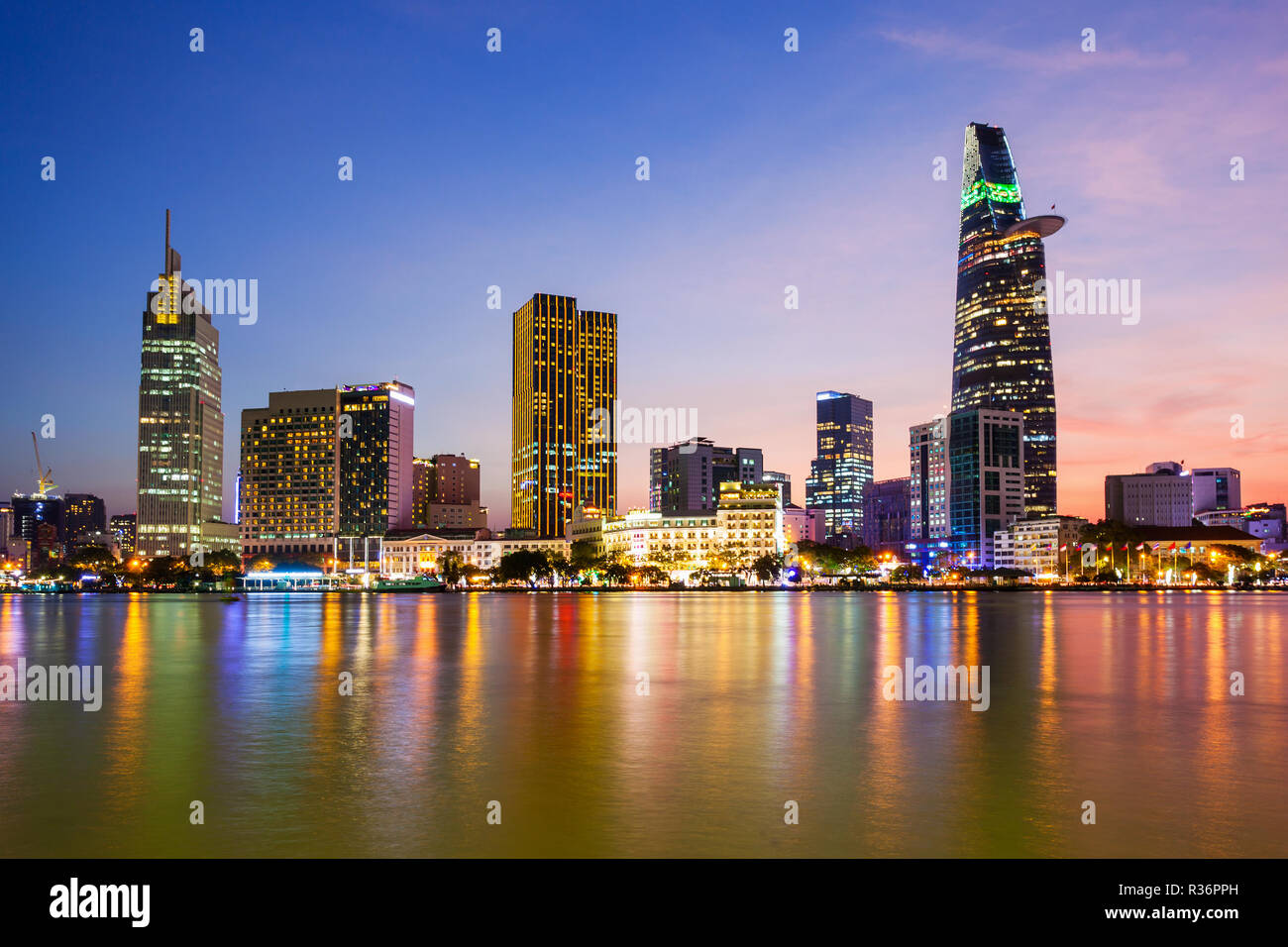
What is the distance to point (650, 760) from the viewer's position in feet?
79.7

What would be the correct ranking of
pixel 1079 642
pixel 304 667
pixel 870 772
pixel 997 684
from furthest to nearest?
pixel 1079 642
pixel 304 667
pixel 997 684
pixel 870 772

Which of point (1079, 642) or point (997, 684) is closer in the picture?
point (997, 684)

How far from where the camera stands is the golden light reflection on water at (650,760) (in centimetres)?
1745

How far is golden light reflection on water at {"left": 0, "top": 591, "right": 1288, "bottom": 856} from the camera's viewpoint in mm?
17453
